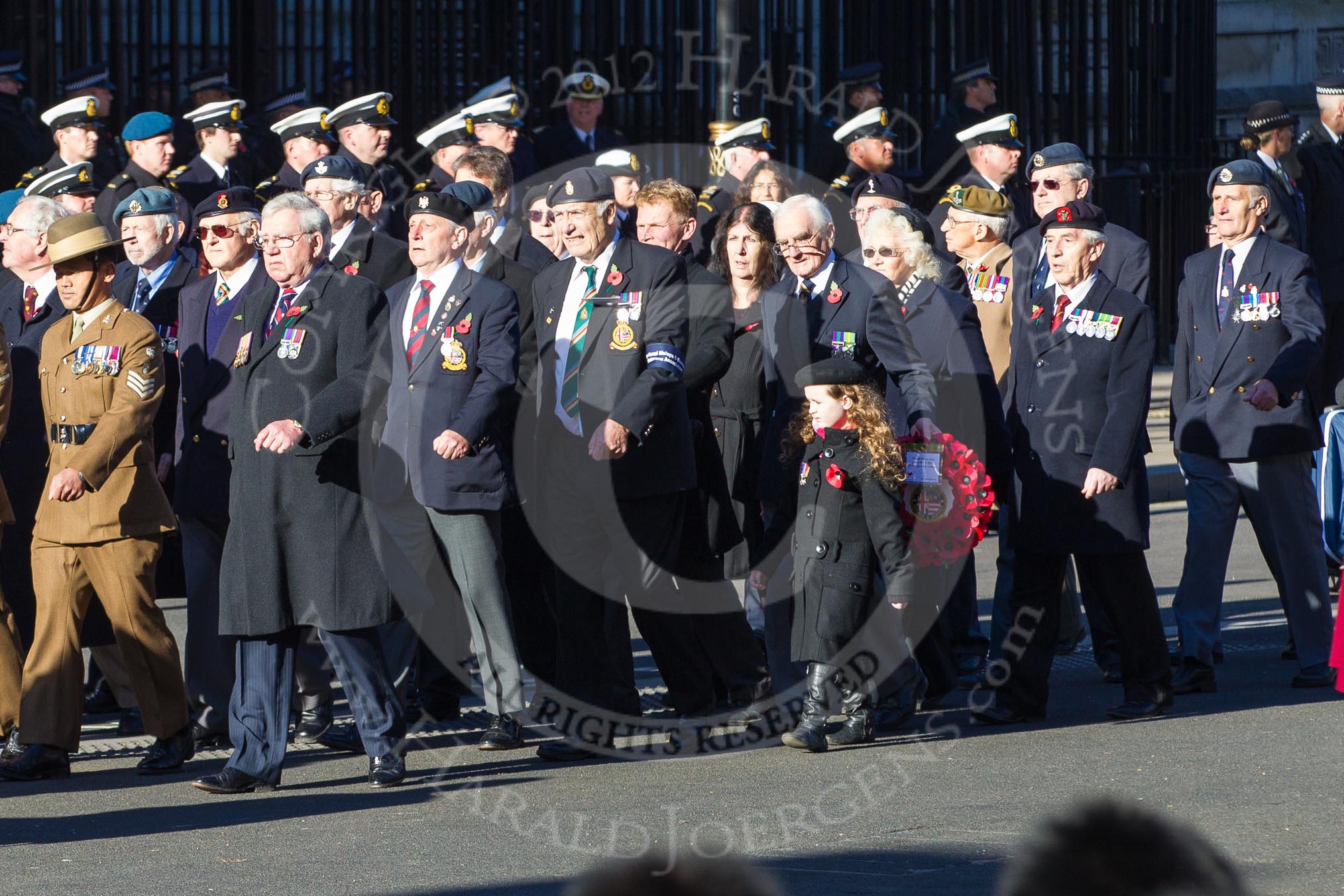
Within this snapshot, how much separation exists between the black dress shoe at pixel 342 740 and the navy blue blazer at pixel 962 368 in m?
2.30

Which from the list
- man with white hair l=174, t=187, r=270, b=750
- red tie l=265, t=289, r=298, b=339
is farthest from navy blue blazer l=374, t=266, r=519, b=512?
man with white hair l=174, t=187, r=270, b=750

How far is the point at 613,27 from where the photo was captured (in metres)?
14.8

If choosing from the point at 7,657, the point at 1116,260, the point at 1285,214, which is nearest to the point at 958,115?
the point at 1285,214

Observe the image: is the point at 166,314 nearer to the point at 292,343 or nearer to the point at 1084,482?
the point at 292,343

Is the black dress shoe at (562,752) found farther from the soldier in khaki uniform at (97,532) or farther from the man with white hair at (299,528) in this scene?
the soldier in khaki uniform at (97,532)

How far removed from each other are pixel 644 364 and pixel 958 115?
6.98 m

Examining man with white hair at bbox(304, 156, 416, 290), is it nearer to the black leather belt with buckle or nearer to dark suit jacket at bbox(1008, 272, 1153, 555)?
the black leather belt with buckle

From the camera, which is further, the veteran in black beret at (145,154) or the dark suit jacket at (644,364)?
the veteran in black beret at (145,154)

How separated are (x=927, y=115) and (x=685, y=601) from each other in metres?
10.3

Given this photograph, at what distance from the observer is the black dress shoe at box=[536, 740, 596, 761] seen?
657cm

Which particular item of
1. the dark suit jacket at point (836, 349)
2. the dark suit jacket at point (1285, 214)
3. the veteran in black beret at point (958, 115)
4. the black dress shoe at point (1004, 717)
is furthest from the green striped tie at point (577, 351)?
the veteran in black beret at point (958, 115)

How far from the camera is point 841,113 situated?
1523cm

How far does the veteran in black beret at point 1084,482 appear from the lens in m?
6.95

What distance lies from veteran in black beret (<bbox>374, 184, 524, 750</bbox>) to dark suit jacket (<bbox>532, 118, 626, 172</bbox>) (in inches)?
181
